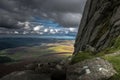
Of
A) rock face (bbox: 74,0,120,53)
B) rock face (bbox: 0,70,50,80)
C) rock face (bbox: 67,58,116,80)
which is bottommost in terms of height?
rock face (bbox: 0,70,50,80)

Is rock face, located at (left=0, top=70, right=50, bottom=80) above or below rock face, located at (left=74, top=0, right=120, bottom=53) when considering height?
below

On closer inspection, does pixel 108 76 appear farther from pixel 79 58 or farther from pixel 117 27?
pixel 117 27

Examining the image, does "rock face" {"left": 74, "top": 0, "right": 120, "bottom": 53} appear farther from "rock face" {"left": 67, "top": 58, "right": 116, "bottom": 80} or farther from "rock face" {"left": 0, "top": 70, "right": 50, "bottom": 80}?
"rock face" {"left": 67, "top": 58, "right": 116, "bottom": 80}

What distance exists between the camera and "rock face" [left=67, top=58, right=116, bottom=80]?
19.0m

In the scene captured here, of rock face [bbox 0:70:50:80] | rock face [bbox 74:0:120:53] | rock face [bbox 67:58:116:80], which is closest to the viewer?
rock face [bbox 67:58:116:80]

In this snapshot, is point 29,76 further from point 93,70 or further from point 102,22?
point 102,22

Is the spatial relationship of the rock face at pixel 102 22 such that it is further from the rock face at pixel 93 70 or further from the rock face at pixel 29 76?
the rock face at pixel 93 70

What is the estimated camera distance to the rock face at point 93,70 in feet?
62.3

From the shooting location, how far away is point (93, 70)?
19438 mm

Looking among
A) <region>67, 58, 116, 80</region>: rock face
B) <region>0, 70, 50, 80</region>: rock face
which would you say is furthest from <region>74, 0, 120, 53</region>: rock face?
<region>67, 58, 116, 80</region>: rock face

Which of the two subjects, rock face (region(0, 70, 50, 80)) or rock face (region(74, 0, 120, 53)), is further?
rock face (region(74, 0, 120, 53))

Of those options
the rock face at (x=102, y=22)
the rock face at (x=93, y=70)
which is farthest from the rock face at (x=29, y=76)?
the rock face at (x=102, y=22)

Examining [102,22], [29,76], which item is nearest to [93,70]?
[29,76]

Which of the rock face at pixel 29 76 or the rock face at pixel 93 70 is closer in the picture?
the rock face at pixel 93 70
